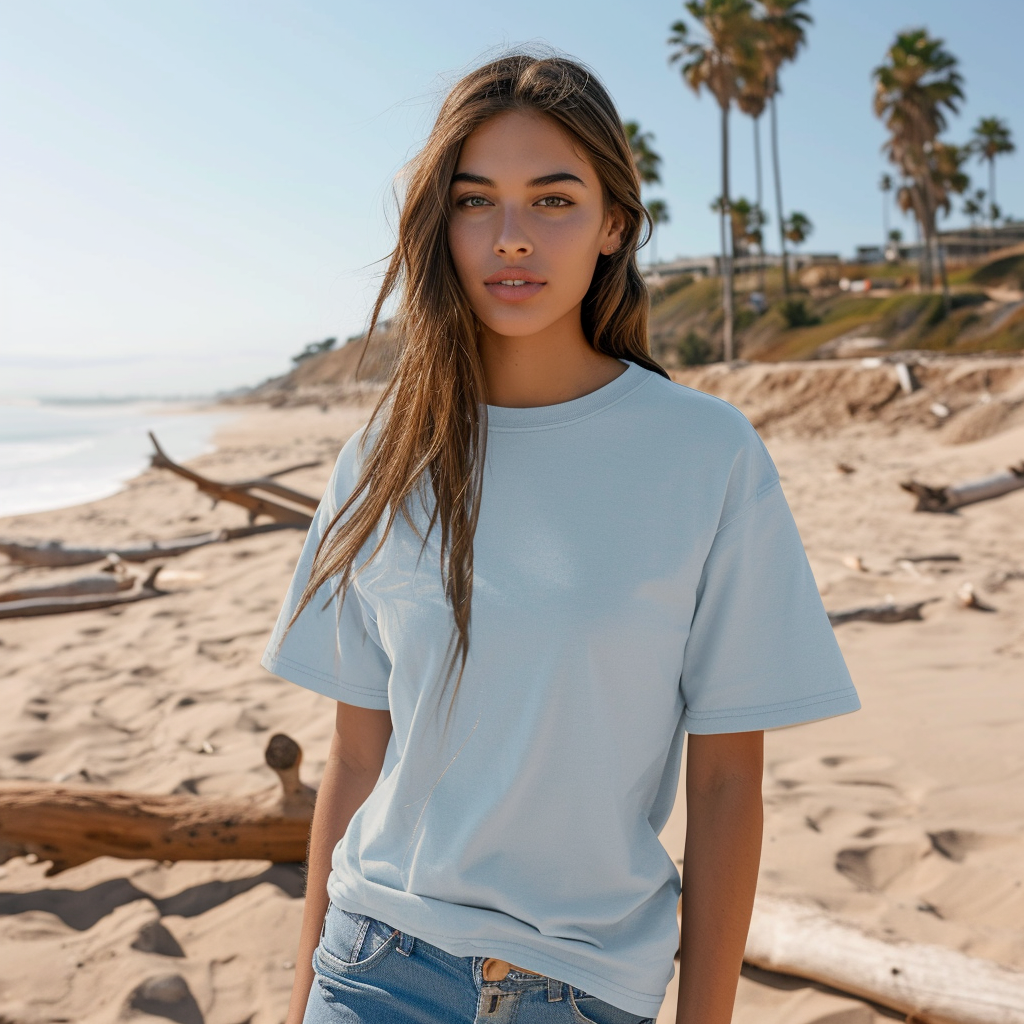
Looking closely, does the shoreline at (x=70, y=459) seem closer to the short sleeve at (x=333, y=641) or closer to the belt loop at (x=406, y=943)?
the short sleeve at (x=333, y=641)

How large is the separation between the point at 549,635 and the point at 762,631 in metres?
0.30

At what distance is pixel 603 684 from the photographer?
1.23 metres

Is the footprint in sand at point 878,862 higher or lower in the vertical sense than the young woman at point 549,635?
lower

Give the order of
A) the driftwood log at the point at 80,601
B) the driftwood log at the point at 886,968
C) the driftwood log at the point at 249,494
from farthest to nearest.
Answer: the driftwood log at the point at 249,494 < the driftwood log at the point at 80,601 < the driftwood log at the point at 886,968

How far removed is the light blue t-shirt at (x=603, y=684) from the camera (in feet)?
4.00

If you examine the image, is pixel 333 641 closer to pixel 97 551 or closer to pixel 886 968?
pixel 886 968

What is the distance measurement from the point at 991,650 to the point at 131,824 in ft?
13.4

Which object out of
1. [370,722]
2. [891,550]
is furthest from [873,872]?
[891,550]

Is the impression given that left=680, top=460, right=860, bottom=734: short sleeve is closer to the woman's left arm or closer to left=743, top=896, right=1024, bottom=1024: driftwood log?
the woman's left arm

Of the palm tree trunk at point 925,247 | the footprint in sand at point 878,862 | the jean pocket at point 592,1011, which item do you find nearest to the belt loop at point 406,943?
the jean pocket at point 592,1011

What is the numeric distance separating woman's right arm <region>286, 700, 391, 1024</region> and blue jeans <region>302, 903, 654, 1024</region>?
0.75 ft

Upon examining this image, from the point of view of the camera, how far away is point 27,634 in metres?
5.94

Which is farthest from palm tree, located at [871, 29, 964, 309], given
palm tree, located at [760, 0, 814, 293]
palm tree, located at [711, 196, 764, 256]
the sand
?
the sand

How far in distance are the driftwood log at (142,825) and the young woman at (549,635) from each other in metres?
1.49
